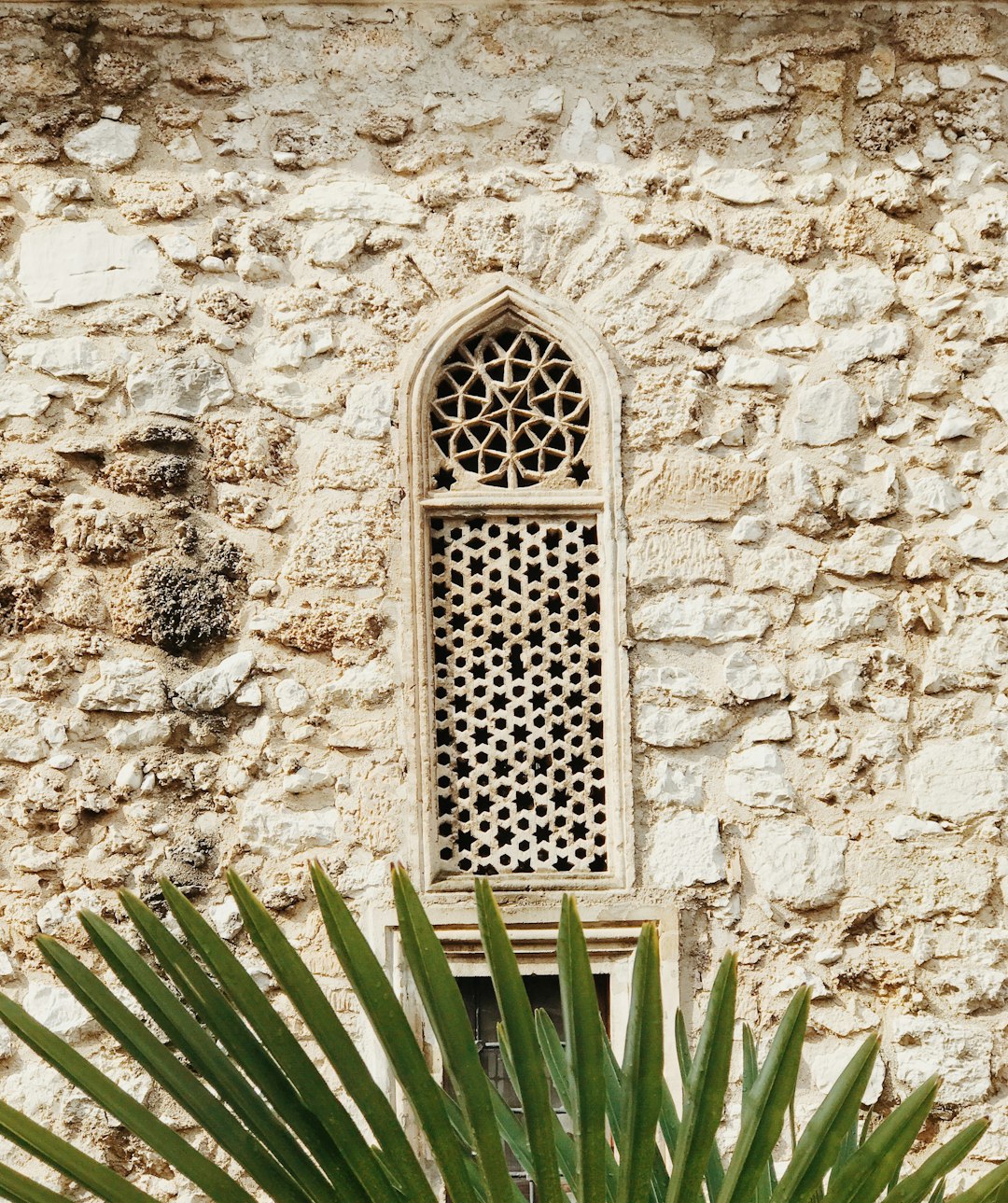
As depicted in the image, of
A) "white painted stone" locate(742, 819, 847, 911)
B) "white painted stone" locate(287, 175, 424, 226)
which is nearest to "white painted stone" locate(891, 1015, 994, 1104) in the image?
"white painted stone" locate(742, 819, 847, 911)

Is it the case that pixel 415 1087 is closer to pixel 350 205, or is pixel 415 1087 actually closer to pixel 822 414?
pixel 822 414

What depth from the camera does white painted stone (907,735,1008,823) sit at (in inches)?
146

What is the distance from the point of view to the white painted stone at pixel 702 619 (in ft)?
12.6

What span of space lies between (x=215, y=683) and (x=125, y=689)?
25cm

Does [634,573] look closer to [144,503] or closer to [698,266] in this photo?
[698,266]

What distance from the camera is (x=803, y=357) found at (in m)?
4.03

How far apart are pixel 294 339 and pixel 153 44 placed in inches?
43.4

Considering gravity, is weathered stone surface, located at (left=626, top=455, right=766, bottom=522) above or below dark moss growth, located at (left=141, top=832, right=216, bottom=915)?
above

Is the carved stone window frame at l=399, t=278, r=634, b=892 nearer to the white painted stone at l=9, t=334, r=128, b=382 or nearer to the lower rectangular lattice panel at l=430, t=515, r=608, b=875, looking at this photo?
the lower rectangular lattice panel at l=430, t=515, r=608, b=875

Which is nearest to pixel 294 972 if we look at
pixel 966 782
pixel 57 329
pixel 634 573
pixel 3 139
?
pixel 634 573

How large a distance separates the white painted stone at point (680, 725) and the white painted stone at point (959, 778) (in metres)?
0.56

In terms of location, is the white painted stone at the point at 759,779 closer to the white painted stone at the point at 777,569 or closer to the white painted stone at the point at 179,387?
the white painted stone at the point at 777,569

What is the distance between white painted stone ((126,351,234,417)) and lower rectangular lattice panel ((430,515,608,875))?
759mm

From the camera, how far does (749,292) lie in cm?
405
